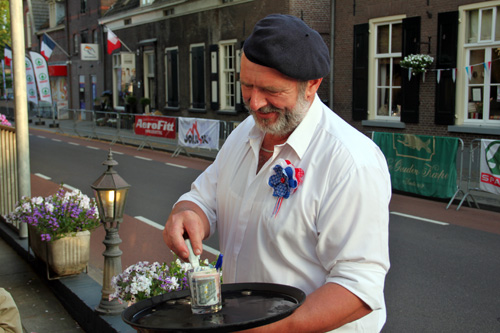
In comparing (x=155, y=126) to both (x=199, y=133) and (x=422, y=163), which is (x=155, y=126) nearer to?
(x=199, y=133)

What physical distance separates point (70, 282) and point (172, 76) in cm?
2235

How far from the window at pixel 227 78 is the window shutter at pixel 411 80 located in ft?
28.8

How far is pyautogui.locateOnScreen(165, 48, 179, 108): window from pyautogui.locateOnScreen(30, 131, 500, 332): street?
13.4 meters

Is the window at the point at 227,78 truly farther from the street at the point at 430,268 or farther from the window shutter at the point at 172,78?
the street at the point at 430,268

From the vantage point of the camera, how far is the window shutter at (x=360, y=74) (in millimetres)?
16875

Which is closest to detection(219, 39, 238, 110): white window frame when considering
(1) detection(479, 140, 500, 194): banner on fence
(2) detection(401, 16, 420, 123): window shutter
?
(2) detection(401, 16, 420, 123): window shutter

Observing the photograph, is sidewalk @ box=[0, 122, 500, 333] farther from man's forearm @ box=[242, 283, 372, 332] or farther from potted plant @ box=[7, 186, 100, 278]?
man's forearm @ box=[242, 283, 372, 332]

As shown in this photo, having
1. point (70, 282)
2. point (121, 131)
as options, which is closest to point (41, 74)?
point (121, 131)

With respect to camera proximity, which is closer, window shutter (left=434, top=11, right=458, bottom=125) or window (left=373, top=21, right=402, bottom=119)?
window shutter (left=434, top=11, right=458, bottom=125)

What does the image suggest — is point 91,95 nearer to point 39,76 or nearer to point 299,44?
point 39,76

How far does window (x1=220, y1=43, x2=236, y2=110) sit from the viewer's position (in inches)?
912

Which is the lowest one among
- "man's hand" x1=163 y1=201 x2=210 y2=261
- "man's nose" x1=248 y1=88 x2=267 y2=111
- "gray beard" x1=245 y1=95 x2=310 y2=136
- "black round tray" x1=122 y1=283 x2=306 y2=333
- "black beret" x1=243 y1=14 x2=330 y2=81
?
"black round tray" x1=122 y1=283 x2=306 y2=333

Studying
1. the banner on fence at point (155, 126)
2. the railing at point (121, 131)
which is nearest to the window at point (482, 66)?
the railing at point (121, 131)

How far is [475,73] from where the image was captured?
1423cm
